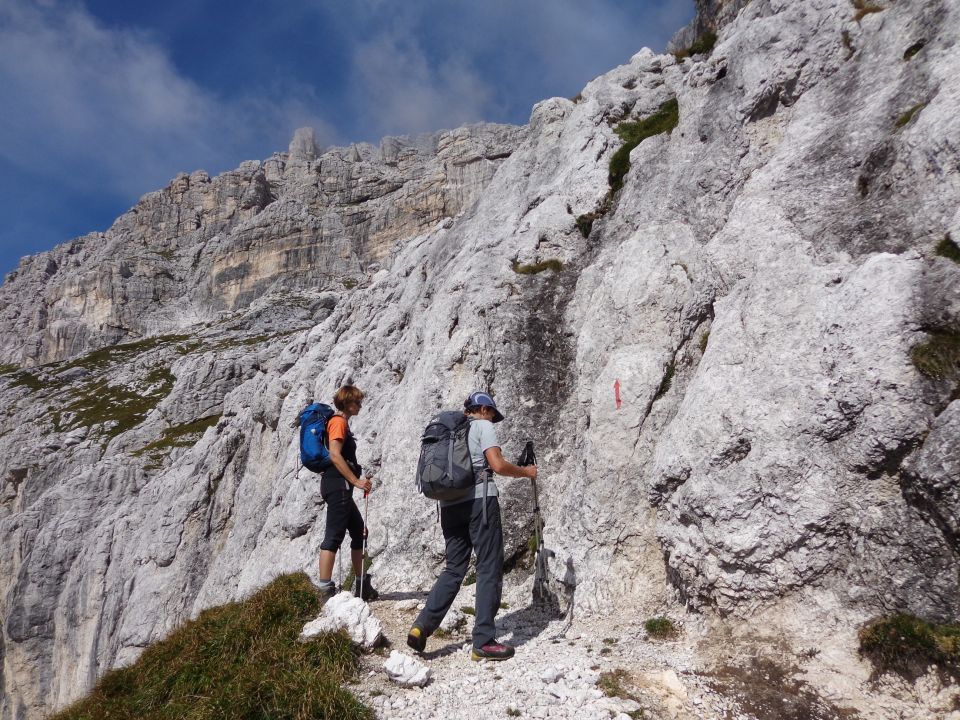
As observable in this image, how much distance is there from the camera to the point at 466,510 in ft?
27.8

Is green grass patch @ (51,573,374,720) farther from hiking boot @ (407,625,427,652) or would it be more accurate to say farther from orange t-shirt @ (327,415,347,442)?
orange t-shirt @ (327,415,347,442)

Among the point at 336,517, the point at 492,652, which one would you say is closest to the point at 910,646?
the point at 492,652

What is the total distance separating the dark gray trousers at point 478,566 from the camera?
8.20m

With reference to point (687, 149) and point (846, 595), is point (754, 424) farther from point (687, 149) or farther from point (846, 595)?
point (687, 149)

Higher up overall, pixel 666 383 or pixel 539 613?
pixel 666 383

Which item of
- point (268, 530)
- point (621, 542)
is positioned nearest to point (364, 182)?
point (268, 530)

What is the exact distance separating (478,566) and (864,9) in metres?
16.9

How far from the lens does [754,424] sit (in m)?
9.10

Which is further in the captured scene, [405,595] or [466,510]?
[405,595]

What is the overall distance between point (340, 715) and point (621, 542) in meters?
5.88

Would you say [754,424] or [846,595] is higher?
[754,424]

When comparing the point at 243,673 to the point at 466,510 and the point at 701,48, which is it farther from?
the point at 701,48

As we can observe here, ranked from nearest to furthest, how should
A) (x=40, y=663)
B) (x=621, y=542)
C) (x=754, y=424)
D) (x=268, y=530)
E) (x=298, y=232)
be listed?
(x=754, y=424) < (x=621, y=542) < (x=268, y=530) < (x=40, y=663) < (x=298, y=232)

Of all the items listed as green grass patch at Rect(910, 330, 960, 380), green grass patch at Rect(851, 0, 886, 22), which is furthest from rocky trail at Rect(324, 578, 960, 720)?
green grass patch at Rect(851, 0, 886, 22)
